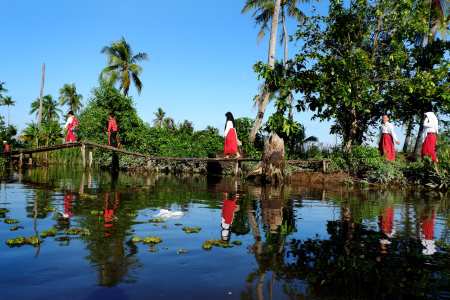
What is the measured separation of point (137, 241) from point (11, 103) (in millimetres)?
48897

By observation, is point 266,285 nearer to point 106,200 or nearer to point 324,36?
point 106,200

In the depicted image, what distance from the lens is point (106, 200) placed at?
285 inches

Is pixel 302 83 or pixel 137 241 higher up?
pixel 302 83

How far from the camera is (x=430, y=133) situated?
11.8 m

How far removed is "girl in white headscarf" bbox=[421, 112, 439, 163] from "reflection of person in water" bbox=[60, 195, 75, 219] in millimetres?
11764

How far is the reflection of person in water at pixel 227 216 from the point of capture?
4546 millimetres

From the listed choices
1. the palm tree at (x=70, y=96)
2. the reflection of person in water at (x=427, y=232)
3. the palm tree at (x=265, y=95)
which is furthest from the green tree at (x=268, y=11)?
the palm tree at (x=70, y=96)

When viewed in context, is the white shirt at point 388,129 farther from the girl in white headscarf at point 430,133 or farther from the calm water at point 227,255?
the calm water at point 227,255

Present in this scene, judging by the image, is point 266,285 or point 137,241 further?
point 137,241

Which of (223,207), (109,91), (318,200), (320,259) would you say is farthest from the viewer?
(109,91)

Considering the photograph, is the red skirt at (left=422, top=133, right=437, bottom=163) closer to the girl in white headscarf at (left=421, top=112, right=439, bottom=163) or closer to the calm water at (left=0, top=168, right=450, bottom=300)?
the girl in white headscarf at (left=421, top=112, right=439, bottom=163)

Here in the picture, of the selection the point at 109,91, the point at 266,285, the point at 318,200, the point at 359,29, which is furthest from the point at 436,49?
the point at 109,91

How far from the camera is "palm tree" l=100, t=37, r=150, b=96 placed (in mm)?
32250

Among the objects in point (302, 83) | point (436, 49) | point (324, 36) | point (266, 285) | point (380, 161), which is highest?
point (324, 36)
